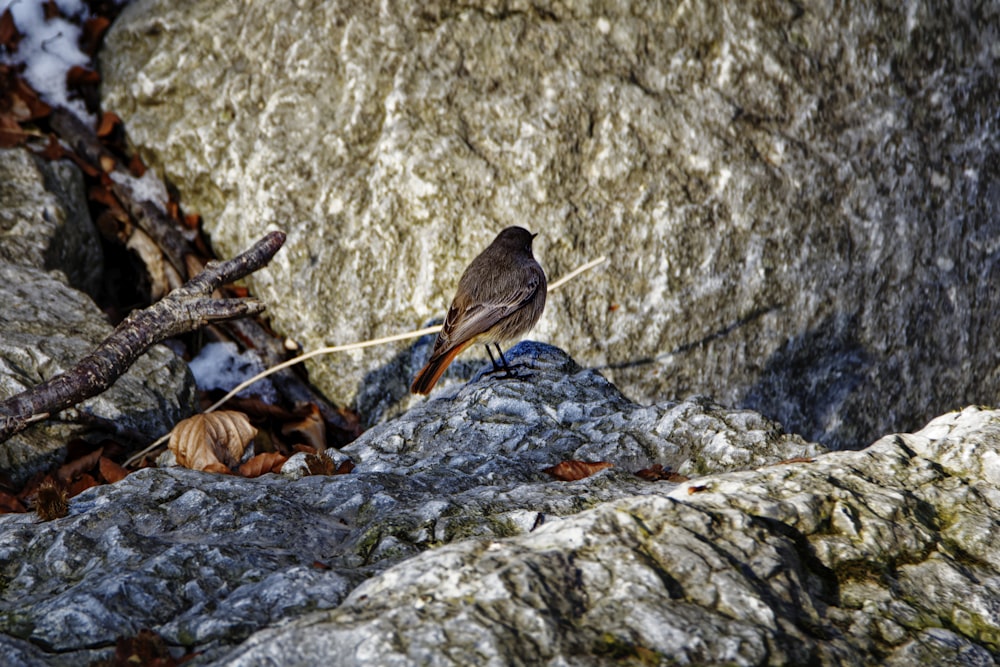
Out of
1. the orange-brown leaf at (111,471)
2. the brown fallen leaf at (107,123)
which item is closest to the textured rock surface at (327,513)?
the orange-brown leaf at (111,471)

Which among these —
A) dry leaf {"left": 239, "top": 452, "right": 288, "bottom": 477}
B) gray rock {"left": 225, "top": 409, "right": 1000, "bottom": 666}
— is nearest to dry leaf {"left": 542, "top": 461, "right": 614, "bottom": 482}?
gray rock {"left": 225, "top": 409, "right": 1000, "bottom": 666}

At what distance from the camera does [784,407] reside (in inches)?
223

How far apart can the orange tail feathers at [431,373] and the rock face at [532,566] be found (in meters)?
1.36

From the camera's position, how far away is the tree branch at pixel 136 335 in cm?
368

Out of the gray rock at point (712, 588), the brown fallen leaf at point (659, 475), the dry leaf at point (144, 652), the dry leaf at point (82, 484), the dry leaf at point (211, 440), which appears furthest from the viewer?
the dry leaf at point (211, 440)

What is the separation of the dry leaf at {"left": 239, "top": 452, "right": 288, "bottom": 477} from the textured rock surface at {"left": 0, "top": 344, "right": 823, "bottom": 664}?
0.98 ft

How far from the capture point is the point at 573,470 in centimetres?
337

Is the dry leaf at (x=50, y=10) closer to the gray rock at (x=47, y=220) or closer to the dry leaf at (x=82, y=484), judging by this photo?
the gray rock at (x=47, y=220)

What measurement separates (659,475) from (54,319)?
10.9 feet

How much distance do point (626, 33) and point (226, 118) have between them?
2640 millimetres

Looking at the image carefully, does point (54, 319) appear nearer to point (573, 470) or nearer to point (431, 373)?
point (431, 373)

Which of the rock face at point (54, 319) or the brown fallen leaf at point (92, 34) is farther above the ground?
the brown fallen leaf at point (92, 34)

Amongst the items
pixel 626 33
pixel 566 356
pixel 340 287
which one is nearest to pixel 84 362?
pixel 340 287

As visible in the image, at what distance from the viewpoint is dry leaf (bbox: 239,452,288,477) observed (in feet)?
11.8
